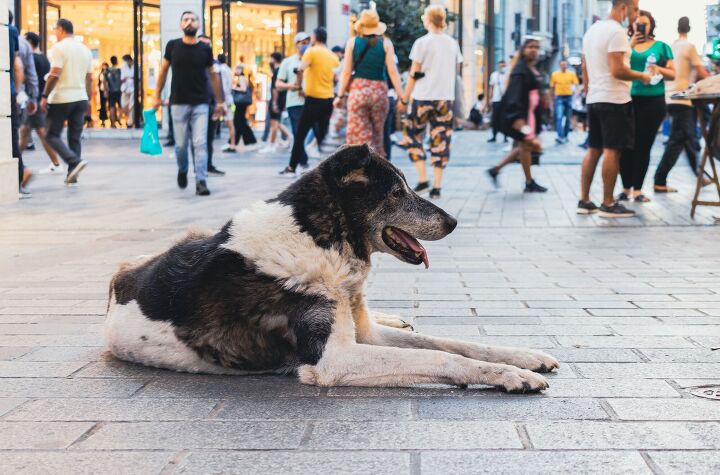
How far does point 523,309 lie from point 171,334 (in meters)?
2.23

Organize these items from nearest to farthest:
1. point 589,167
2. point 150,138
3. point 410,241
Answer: point 410,241
point 589,167
point 150,138

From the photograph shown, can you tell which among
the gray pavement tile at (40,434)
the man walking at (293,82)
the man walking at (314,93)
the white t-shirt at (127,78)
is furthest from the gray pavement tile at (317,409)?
the white t-shirt at (127,78)

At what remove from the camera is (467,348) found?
3.89 meters

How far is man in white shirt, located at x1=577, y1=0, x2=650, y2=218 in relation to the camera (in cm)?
974

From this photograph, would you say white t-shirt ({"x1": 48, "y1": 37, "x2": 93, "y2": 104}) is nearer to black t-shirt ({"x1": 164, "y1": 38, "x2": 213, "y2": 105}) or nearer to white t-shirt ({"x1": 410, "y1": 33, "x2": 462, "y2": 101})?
black t-shirt ({"x1": 164, "y1": 38, "x2": 213, "y2": 105})

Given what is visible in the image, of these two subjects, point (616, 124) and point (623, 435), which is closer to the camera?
point (623, 435)

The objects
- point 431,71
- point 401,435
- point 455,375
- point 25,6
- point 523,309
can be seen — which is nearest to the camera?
point 401,435

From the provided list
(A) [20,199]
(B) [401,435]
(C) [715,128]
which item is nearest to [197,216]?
(A) [20,199]

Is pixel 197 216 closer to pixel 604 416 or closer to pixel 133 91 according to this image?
pixel 604 416

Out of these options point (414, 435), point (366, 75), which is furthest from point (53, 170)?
Answer: point (414, 435)

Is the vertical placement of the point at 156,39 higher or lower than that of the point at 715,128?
higher

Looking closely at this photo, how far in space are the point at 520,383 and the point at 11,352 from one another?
2258mm

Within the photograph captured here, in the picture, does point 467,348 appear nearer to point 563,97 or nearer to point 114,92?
point 563,97

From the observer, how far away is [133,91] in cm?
2998
